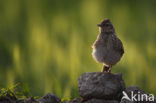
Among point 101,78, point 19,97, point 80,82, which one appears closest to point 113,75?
point 101,78

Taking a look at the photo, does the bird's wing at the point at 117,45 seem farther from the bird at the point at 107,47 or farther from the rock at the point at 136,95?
the rock at the point at 136,95

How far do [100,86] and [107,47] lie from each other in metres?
0.78

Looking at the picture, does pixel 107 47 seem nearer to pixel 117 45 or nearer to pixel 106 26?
pixel 117 45

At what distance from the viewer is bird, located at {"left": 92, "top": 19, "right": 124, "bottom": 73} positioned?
237 inches

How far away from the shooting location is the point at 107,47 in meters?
6.02

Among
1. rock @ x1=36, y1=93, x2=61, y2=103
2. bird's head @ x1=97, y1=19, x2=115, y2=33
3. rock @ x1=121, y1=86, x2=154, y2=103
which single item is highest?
bird's head @ x1=97, y1=19, x2=115, y2=33

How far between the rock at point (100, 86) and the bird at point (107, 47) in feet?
0.99

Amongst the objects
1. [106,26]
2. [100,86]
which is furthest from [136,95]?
[106,26]

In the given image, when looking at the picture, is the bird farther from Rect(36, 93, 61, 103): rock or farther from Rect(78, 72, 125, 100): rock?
Rect(36, 93, 61, 103): rock

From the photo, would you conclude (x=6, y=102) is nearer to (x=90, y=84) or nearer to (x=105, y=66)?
(x=90, y=84)

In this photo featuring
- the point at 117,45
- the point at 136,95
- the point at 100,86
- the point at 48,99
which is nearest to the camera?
the point at 48,99

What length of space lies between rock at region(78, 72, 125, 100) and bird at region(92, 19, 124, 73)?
0.99 feet

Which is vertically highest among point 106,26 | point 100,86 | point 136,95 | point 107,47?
point 106,26

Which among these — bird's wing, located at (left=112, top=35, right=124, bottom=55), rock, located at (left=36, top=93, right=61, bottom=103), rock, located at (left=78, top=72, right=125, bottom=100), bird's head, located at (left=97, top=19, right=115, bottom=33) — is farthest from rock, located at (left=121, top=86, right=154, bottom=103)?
rock, located at (left=36, top=93, right=61, bottom=103)
